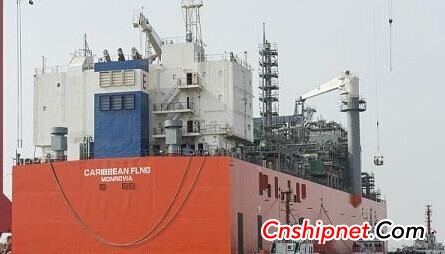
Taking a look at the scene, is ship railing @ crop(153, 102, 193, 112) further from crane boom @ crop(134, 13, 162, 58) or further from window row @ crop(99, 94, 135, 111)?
crane boom @ crop(134, 13, 162, 58)

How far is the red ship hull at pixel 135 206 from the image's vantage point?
2855 centimetres

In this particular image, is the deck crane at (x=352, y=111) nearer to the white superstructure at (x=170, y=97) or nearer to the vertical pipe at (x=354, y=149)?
the vertical pipe at (x=354, y=149)

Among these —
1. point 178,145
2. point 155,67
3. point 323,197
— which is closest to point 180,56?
point 155,67

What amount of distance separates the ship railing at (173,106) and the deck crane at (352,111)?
18.1 metres

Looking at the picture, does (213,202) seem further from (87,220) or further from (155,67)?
(155,67)

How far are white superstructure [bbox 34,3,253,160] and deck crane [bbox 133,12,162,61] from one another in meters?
1.21

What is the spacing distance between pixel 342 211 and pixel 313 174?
3.31m

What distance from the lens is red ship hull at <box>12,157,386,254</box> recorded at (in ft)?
93.7

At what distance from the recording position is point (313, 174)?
4497 cm

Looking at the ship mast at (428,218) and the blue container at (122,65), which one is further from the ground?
the blue container at (122,65)

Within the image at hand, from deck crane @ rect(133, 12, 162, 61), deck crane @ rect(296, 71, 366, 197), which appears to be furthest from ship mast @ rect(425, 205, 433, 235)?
deck crane @ rect(133, 12, 162, 61)

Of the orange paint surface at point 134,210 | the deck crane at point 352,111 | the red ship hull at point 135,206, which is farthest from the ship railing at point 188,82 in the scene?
the deck crane at point 352,111

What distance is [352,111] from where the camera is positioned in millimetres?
47938

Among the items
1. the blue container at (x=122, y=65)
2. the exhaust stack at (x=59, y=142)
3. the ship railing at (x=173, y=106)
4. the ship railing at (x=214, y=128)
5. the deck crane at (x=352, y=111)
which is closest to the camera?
the exhaust stack at (x=59, y=142)
